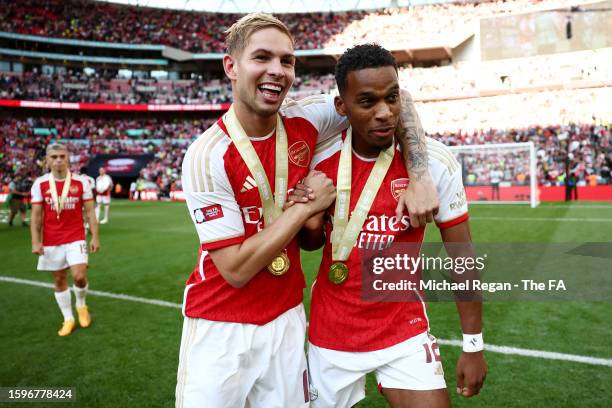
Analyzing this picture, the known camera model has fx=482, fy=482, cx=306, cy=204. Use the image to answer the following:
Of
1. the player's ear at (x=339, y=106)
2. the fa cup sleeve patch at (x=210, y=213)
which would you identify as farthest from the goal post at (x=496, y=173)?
the fa cup sleeve patch at (x=210, y=213)

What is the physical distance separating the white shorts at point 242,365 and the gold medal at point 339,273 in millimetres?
341

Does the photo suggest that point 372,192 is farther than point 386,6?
No

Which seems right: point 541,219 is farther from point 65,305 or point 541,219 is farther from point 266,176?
point 266,176

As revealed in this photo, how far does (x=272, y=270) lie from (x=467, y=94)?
34.3m

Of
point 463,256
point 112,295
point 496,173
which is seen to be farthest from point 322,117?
point 496,173

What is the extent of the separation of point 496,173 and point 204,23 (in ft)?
136

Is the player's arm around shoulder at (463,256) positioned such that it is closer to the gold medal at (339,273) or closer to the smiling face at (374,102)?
the smiling face at (374,102)

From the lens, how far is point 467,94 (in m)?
33.7

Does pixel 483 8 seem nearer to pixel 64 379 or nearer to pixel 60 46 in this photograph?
pixel 60 46

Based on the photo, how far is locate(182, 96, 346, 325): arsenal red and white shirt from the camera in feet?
6.95

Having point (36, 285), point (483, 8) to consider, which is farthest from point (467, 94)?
point (36, 285)

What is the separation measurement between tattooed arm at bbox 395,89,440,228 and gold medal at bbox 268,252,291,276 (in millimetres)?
573

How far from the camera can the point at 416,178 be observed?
2.14 meters

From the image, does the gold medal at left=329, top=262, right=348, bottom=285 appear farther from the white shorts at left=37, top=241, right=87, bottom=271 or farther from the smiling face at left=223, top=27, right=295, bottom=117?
the white shorts at left=37, top=241, right=87, bottom=271
